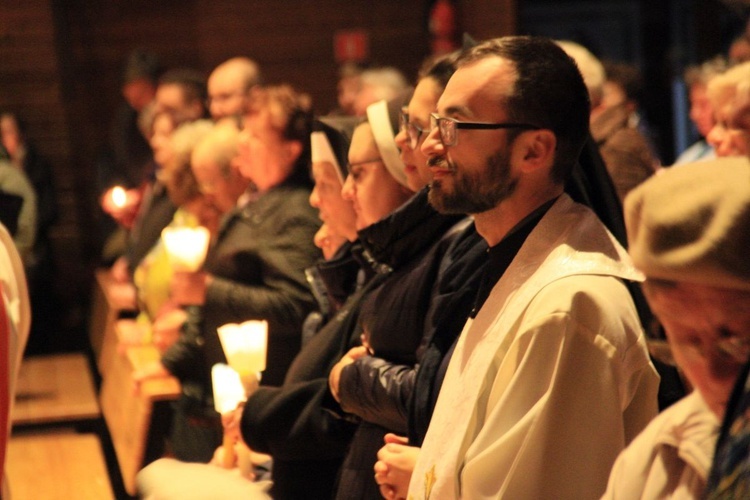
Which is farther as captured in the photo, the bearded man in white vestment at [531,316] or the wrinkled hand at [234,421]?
the wrinkled hand at [234,421]

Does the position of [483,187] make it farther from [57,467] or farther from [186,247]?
[57,467]

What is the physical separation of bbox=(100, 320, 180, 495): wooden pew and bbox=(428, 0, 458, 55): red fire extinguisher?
5.63 meters

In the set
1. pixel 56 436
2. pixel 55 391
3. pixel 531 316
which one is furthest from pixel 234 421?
pixel 55 391

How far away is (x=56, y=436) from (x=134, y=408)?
4.67 ft

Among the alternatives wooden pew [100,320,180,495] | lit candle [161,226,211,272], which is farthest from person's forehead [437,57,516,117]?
wooden pew [100,320,180,495]

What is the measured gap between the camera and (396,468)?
102 inches

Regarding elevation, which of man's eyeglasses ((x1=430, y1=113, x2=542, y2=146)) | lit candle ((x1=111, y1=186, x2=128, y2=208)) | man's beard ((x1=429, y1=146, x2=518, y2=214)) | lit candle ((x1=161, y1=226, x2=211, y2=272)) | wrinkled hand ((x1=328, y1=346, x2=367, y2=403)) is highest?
man's eyeglasses ((x1=430, y1=113, x2=542, y2=146))

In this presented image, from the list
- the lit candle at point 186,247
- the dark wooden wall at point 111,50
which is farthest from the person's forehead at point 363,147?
the dark wooden wall at point 111,50

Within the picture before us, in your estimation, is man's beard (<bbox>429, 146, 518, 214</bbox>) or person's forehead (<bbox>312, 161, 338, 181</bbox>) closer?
man's beard (<bbox>429, 146, 518, 214</bbox>)

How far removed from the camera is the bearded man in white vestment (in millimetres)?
2145

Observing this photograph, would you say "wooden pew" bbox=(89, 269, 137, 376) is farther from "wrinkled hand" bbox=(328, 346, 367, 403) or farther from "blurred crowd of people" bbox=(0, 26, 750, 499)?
"wrinkled hand" bbox=(328, 346, 367, 403)

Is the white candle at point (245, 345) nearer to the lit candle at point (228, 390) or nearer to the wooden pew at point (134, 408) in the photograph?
the lit candle at point (228, 390)

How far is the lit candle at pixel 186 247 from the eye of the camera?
4430 mm

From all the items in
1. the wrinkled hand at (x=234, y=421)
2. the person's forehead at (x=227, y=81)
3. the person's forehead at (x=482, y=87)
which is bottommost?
the wrinkled hand at (x=234, y=421)
